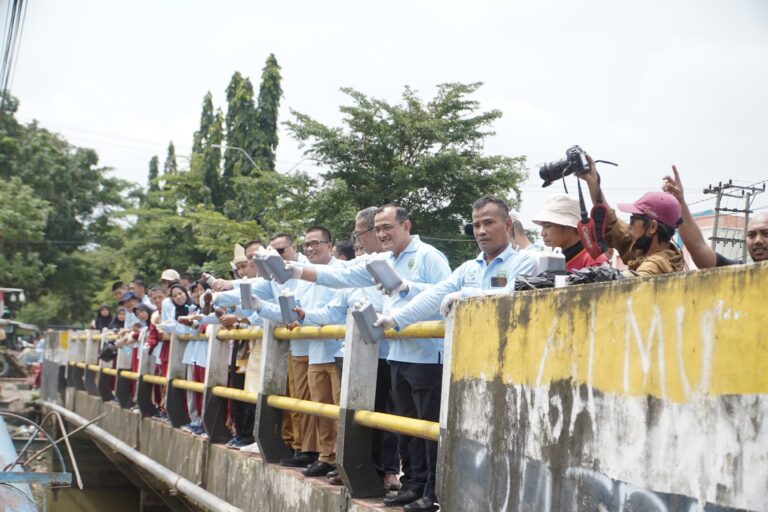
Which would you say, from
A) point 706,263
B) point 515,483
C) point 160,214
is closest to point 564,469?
point 515,483

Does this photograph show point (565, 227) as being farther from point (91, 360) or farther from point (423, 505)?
point (91, 360)

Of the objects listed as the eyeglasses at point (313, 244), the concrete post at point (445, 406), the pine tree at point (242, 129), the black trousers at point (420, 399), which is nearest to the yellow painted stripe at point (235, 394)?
the eyeglasses at point (313, 244)

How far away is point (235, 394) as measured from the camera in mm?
7344

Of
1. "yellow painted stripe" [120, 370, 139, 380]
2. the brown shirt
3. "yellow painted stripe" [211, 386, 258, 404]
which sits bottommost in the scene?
"yellow painted stripe" [120, 370, 139, 380]

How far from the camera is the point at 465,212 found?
21.4 m

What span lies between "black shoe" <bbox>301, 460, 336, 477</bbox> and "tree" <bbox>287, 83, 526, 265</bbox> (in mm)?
14572

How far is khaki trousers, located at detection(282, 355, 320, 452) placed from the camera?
646cm

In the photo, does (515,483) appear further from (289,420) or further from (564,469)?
(289,420)

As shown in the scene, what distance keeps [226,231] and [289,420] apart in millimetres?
18136

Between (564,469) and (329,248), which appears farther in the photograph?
(329,248)

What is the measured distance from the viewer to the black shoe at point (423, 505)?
462 centimetres

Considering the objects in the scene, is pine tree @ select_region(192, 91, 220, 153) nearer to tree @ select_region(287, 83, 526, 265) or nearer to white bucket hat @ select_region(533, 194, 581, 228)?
tree @ select_region(287, 83, 526, 265)

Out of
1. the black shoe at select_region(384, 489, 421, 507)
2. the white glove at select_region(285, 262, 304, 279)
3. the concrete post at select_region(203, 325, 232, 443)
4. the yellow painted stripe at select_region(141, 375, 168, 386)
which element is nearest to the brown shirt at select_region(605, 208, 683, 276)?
the black shoe at select_region(384, 489, 421, 507)

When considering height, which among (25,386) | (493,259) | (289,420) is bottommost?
(25,386)
